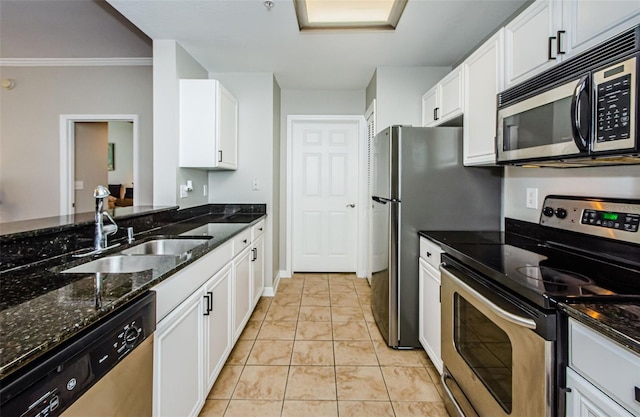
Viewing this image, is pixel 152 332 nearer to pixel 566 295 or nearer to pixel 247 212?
pixel 566 295

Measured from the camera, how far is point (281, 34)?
8.31ft

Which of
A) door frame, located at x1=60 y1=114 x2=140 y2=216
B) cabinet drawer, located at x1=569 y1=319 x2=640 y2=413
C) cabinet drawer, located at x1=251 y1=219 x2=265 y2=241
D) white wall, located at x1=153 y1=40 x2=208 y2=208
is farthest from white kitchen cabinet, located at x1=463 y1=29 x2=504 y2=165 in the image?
door frame, located at x1=60 y1=114 x2=140 y2=216

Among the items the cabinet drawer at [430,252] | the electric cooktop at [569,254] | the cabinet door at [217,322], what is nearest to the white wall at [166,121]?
the cabinet door at [217,322]

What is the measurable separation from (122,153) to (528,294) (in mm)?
7795

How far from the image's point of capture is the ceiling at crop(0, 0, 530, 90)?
7.02 feet

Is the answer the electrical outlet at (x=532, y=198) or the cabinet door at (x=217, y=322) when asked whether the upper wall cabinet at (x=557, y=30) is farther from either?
the cabinet door at (x=217, y=322)

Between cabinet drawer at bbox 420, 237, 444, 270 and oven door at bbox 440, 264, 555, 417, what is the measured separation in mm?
205

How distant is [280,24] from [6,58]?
135 inches

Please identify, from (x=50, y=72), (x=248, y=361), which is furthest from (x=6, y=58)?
(x=248, y=361)

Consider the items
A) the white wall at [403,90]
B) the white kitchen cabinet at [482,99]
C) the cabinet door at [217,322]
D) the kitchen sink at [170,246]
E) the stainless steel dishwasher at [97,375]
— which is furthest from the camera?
the white wall at [403,90]

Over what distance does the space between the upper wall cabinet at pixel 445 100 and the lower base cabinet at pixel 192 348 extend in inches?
77.9

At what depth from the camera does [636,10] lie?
40.9 inches

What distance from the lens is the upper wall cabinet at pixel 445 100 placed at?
226 centimetres

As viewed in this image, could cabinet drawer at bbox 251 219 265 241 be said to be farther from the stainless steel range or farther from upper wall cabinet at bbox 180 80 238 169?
the stainless steel range
